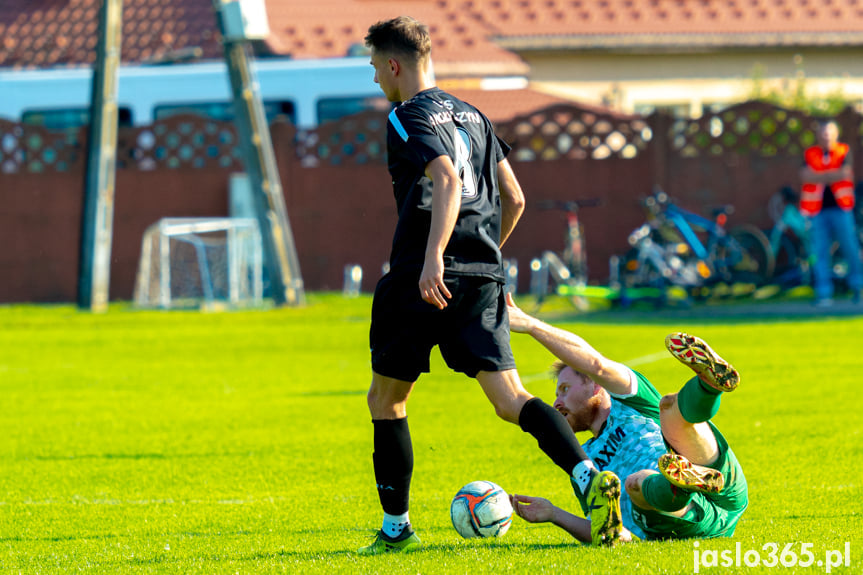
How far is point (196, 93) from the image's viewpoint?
2034cm

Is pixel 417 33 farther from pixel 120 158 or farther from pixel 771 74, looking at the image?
pixel 771 74

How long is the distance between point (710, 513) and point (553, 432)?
0.61 m

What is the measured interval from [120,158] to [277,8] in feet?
24.5

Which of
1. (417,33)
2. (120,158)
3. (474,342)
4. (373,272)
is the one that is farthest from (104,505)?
(120,158)

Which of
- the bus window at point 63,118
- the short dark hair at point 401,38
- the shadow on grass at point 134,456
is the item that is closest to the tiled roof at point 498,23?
the bus window at point 63,118

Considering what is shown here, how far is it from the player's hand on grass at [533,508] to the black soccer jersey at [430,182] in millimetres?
805

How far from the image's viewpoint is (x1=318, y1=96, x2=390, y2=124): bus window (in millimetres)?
19688

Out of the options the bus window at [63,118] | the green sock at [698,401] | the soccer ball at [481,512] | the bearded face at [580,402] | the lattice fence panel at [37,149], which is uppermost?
the bus window at [63,118]

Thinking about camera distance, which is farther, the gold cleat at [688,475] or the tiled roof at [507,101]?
the tiled roof at [507,101]

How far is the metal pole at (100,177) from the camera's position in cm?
1722

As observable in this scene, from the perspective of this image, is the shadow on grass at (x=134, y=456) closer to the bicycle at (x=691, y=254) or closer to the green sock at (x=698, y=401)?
the green sock at (x=698, y=401)

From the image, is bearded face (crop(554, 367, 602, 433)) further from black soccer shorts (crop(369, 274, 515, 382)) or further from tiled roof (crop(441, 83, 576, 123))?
tiled roof (crop(441, 83, 576, 123))

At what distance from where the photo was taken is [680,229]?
52.6 feet

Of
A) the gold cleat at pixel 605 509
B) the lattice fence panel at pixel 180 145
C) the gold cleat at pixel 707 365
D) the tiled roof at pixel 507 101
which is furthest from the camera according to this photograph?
the tiled roof at pixel 507 101
